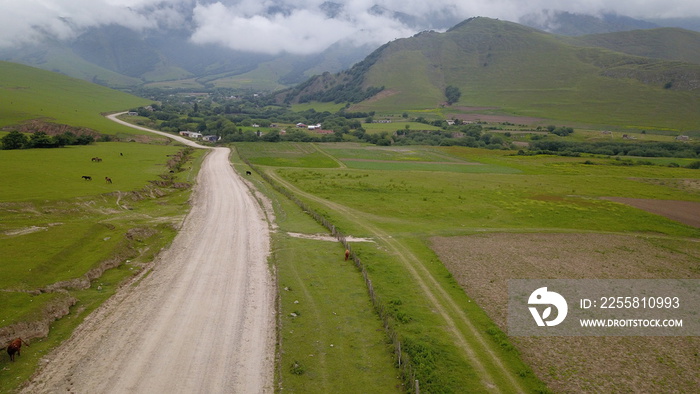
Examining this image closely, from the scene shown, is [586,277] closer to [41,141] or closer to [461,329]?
[461,329]

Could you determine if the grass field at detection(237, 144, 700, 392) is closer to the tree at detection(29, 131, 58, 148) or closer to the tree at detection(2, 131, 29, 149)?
the tree at detection(29, 131, 58, 148)

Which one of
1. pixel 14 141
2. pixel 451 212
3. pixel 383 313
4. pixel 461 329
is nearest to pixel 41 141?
pixel 14 141

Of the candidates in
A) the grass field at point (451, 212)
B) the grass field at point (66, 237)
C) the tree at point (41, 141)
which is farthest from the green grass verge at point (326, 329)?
the tree at point (41, 141)

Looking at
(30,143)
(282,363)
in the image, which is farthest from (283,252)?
(30,143)

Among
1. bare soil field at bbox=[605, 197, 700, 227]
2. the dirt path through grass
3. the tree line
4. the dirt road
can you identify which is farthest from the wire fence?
the tree line

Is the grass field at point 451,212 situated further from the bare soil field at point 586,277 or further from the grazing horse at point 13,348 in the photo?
the grazing horse at point 13,348
